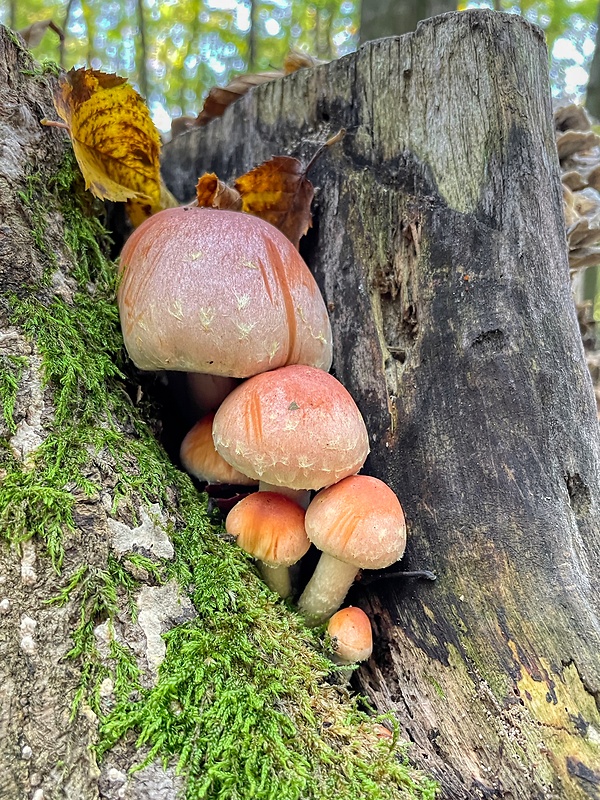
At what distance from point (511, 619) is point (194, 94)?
530 inches

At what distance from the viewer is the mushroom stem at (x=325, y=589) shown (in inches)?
87.7

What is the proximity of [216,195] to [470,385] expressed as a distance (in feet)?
4.85

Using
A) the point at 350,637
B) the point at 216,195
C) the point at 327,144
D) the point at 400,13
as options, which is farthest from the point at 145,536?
the point at 400,13

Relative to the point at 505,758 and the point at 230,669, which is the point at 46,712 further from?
the point at 505,758

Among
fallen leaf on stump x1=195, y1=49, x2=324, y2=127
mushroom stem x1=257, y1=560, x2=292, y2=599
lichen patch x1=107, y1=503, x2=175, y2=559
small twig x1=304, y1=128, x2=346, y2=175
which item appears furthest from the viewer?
fallen leaf on stump x1=195, y1=49, x2=324, y2=127

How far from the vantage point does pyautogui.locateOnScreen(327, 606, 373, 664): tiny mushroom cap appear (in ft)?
6.88

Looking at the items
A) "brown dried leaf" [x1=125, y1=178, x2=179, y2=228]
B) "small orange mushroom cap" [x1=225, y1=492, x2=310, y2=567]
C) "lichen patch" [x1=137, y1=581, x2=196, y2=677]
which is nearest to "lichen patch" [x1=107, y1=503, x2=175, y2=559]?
"lichen patch" [x1=137, y1=581, x2=196, y2=677]

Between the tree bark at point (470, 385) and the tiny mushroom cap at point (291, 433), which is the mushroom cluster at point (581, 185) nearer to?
the tree bark at point (470, 385)

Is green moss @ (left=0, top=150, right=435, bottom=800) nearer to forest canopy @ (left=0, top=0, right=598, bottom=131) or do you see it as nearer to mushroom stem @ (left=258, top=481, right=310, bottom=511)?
mushroom stem @ (left=258, top=481, right=310, bottom=511)

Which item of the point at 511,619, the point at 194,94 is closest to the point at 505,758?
the point at 511,619

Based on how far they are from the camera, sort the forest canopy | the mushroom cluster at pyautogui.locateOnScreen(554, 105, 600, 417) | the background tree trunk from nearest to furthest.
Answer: the mushroom cluster at pyautogui.locateOnScreen(554, 105, 600, 417) < the background tree trunk < the forest canopy

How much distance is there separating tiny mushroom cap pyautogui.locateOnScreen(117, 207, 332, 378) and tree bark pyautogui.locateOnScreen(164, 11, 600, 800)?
1.60ft

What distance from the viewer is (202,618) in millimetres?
1782

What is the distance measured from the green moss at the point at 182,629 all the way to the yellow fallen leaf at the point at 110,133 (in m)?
0.22
